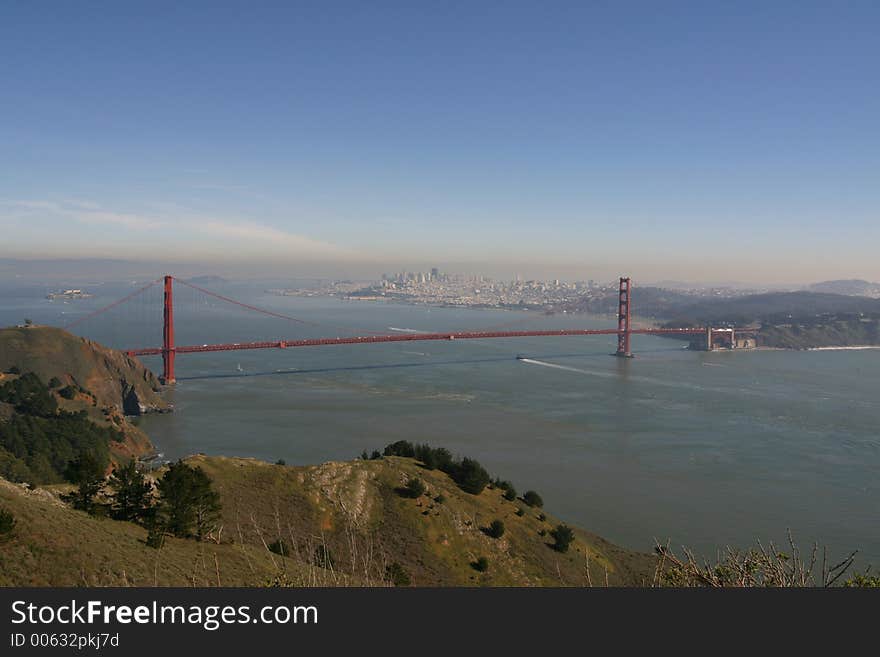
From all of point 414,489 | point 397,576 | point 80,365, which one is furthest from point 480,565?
point 80,365

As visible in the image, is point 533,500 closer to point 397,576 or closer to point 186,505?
point 397,576

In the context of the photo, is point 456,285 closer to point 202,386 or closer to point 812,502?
point 202,386

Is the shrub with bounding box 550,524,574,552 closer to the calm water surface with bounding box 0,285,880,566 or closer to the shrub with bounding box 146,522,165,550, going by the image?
the calm water surface with bounding box 0,285,880,566

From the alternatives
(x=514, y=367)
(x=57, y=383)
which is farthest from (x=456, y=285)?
(x=57, y=383)

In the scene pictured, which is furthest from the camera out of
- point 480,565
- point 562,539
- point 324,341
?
point 324,341

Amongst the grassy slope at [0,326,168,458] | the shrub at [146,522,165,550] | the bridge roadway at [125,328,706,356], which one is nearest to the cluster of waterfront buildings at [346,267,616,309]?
the bridge roadway at [125,328,706,356]

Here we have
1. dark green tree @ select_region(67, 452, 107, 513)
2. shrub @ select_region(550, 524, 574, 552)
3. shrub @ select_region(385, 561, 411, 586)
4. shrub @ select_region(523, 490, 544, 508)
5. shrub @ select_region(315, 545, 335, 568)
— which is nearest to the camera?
shrub @ select_region(315, 545, 335, 568)

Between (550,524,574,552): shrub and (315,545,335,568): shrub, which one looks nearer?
(315,545,335,568): shrub
